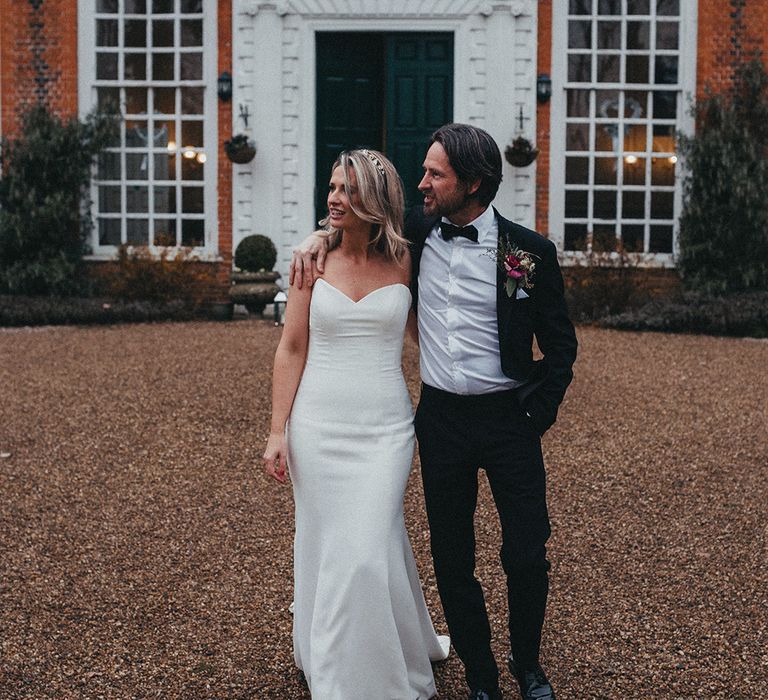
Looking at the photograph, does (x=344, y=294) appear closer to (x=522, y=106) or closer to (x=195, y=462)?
(x=195, y=462)

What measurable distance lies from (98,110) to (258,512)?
8.85 meters

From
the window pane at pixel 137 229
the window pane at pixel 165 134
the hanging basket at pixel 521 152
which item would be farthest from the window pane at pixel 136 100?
the hanging basket at pixel 521 152

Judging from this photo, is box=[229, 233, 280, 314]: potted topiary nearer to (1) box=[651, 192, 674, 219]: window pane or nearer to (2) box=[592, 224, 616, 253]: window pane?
(2) box=[592, 224, 616, 253]: window pane

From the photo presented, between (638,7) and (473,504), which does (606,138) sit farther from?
(473,504)

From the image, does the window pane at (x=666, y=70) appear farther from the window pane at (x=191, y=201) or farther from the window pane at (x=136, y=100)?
the window pane at (x=136, y=100)

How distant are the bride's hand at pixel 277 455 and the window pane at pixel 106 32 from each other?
433 inches

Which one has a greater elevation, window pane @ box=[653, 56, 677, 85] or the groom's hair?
window pane @ box=[653, 56, 677, 85]

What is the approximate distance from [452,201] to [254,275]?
367 inches

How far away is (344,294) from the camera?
11.3ft

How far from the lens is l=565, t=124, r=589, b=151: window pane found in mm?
13250

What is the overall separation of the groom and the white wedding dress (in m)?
0.11

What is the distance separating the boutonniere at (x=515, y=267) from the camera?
329 centimetres

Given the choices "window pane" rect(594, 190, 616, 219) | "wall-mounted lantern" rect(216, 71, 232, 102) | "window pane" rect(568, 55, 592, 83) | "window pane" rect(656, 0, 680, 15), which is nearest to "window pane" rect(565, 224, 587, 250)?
"window pane" rect(594, 190, 616, 219)

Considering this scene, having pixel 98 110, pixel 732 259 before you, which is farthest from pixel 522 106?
pixel 98 110
